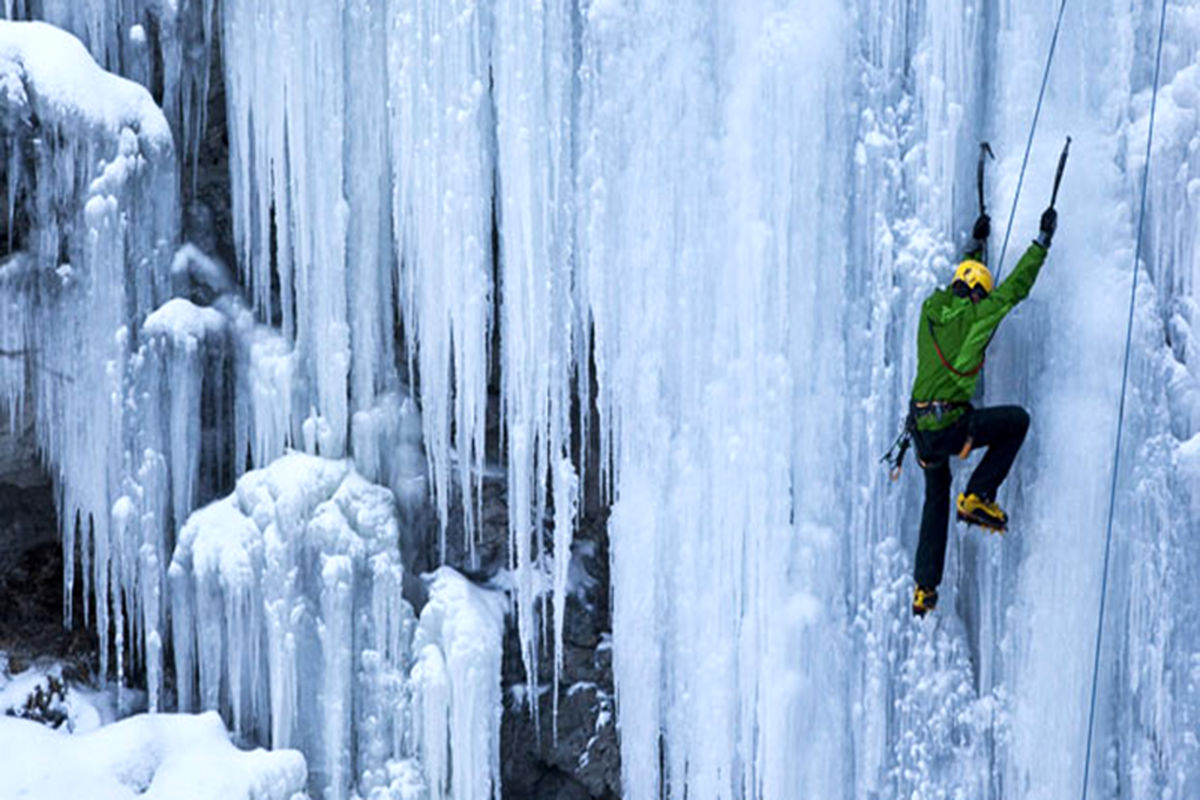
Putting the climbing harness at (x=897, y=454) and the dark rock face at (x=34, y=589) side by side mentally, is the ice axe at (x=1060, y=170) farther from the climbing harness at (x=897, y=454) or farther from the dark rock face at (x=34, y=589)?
the dark rock face at (x=34, y=589)

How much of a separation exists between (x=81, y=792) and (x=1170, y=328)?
4955 millimetres

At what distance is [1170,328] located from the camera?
5.36 metres

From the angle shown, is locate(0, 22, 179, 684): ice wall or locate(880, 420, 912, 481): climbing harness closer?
locate(880, 420, 912, 481): climbing harness

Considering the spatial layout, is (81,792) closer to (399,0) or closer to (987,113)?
(399,0)

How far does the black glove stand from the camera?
535 centimetres

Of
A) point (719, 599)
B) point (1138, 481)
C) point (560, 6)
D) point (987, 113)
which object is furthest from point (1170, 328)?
point (560, 6)

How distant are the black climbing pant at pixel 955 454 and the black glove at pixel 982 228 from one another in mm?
651

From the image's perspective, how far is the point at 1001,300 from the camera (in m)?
5.11

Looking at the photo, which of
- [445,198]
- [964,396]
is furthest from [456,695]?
[964,396]

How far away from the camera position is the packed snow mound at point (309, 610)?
652 centimetres

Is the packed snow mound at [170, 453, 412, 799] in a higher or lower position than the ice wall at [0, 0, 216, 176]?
lower

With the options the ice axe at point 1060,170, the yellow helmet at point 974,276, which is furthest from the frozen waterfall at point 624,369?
the yellow helmet at point 974,276

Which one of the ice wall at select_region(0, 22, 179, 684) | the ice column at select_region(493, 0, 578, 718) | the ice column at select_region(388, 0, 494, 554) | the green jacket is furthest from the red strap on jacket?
the ice wall at select_region(0, 22, 179, 684)

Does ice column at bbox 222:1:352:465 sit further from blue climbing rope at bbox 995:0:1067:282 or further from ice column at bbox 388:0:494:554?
blue climbing rope at bbox 995:0:1067:282
